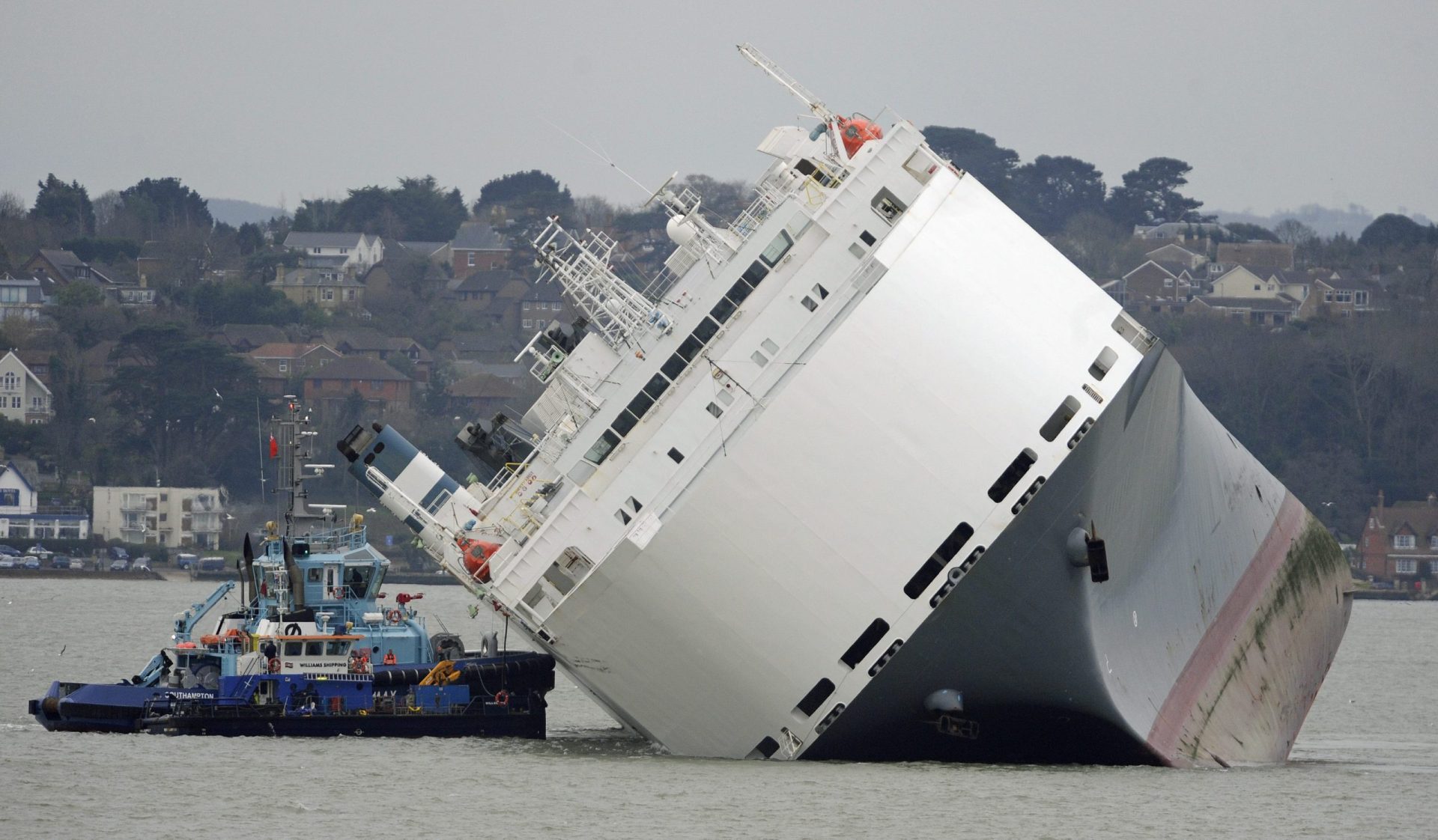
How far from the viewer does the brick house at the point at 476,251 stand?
6909 inches

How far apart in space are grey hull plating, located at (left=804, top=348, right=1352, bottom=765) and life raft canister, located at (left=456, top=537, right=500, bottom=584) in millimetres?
5365

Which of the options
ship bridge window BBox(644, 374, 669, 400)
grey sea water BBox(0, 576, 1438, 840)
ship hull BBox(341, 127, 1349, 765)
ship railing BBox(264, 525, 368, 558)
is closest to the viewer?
grey sea water BBox(0, 576, 1438, 840)

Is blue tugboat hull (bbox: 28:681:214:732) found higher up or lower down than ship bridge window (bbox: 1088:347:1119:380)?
lower down

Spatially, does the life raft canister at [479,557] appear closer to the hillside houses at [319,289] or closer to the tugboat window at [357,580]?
the tugboat window at [357,580]

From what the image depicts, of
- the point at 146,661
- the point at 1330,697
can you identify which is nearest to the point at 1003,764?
the point at 1330,697

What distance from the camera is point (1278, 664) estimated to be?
121ft

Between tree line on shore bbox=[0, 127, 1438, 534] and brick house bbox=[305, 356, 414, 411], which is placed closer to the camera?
tree line on shore bbox=[0, 127, 1438, 534]

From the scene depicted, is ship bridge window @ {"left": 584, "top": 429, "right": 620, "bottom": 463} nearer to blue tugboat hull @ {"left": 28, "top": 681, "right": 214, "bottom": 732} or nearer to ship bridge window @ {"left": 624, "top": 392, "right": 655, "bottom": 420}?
ship bridge window @ {"left": 624, "top": 392, "right": 655, "bottom": 420}

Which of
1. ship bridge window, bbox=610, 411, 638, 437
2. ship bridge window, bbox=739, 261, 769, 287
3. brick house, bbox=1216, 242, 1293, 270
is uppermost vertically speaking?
brick house, bbox=1216, 242, 1293, 270

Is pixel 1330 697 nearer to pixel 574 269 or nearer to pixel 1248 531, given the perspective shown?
pixel 1248 531

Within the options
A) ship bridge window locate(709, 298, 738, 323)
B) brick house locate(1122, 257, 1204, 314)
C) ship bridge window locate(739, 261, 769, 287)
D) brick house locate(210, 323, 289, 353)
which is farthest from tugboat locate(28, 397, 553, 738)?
brick house locate(1122, 257, 1204, 314)

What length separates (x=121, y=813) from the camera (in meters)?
28.1

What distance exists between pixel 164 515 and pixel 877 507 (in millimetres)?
92423

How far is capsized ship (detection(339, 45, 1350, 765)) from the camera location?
28.3 meters
